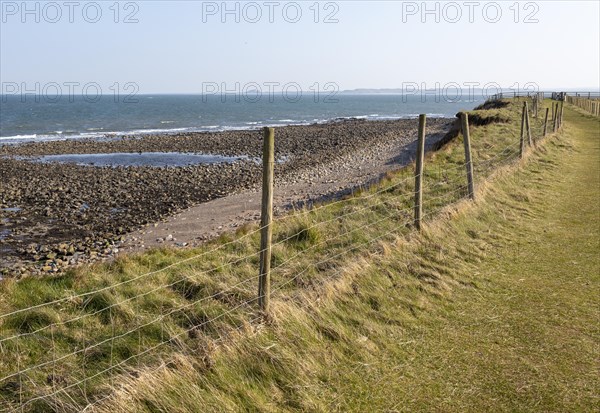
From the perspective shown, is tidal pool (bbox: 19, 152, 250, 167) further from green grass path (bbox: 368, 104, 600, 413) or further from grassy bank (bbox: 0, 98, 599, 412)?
green grass path (bbox: 368, 104, 600, 413)

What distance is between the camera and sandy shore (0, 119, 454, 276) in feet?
50.3

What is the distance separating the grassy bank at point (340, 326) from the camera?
4.97 meters

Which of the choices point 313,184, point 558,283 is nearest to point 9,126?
point 313,184

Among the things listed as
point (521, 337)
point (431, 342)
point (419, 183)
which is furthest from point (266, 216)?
point (419, 183)

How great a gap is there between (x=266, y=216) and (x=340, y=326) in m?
1.46

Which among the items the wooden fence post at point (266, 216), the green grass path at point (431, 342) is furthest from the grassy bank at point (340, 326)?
the wooden fence post at point (266, 216)

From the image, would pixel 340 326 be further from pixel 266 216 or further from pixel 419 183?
pixel 419 183

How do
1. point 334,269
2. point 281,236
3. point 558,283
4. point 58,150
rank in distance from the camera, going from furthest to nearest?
point 58,150 < point 281,236 < point 558,283 < point 334,269

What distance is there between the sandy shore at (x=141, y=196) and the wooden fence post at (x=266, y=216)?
8350mm

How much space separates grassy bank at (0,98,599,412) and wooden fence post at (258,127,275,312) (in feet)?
0.71

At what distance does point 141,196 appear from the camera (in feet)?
73.2

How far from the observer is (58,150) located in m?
42.1

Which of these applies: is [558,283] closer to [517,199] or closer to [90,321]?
[517,199]

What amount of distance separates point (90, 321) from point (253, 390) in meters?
3.22
